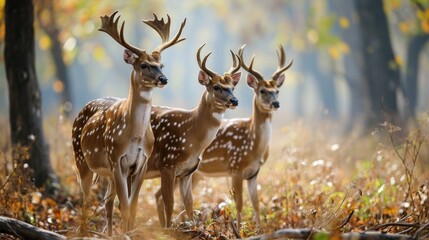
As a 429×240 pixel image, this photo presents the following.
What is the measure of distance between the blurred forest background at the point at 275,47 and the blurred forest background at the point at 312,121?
6 cm

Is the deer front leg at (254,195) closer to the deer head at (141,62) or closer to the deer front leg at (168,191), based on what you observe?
the deer front leg at (168,191)

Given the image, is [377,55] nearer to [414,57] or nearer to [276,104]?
[414,57]

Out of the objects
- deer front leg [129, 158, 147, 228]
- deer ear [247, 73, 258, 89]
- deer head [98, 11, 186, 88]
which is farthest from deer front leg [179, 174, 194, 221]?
deer ear [247, 73, 258, 89]

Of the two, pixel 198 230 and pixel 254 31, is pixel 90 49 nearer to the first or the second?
pixel 254 31

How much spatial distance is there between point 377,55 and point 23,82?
10.6 m

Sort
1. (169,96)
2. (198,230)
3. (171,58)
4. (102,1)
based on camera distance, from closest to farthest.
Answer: (198,230) → (102,1) → (169,96) → (171,58)

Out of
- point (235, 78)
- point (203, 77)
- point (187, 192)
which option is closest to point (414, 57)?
point (235, 78)

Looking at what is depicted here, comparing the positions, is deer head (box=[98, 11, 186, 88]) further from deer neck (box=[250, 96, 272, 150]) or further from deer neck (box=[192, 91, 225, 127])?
deer neck (box=[250, 96, 272, 150])

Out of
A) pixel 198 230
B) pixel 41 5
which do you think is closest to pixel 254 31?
pixel 41 5

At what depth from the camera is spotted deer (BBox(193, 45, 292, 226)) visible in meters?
9.35

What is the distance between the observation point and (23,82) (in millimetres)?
10258

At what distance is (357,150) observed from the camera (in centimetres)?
1547

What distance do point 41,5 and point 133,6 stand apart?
4.63 m

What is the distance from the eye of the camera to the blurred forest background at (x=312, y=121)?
8070 mm
